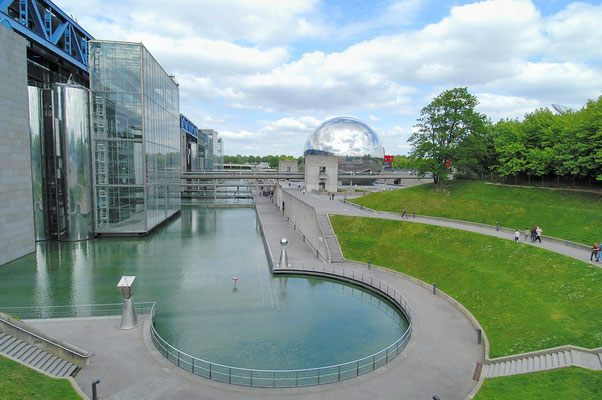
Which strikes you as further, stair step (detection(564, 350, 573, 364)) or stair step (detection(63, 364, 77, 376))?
stair step (detection(63, 364, 77, 376))

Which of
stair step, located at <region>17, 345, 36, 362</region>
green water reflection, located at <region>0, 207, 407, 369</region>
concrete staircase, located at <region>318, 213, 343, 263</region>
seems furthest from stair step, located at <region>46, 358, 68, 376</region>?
concrete staircase, located at <region>318, 213, 343, 263</region>

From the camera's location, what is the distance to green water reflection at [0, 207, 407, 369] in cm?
1608

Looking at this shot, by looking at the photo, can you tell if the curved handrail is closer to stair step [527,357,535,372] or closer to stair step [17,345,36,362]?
stair step [17,345,36,362]

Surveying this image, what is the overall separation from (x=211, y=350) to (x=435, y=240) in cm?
1972

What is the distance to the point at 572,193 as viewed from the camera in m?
32.8

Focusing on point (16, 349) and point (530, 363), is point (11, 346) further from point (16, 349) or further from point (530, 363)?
point (530, 363)

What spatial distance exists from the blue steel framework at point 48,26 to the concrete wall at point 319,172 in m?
36.6

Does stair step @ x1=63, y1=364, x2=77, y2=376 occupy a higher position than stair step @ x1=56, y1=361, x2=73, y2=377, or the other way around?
stair step @ x1=56, y1=361, x2=73, y2=377

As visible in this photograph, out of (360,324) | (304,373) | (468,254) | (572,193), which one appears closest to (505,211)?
(572,193)

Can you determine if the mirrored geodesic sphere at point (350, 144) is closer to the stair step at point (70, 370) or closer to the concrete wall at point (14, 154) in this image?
the concrete wall at point (14, 154)

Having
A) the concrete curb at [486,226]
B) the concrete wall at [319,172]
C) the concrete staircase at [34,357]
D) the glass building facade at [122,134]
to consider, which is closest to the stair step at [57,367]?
the concrete staircase at [34,357]

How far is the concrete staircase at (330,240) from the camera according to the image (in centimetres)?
2823

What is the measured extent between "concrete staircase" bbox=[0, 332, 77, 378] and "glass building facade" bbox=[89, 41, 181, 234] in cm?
2827

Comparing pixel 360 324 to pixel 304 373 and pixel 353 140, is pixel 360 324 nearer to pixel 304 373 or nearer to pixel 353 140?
pixel 304 373
